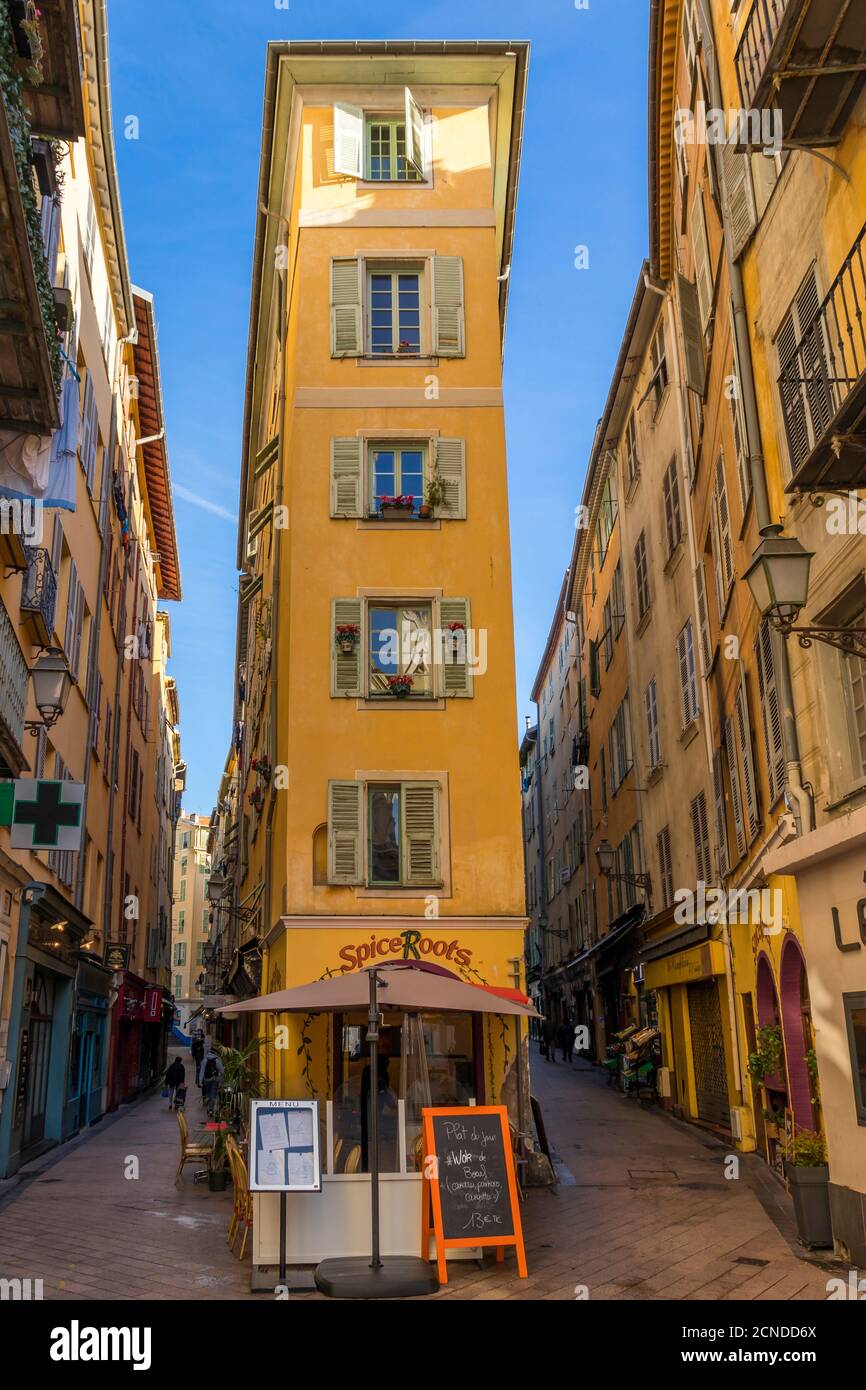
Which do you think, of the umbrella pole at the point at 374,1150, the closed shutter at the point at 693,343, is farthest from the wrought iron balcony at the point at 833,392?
the closed shutter at the point at 693,343

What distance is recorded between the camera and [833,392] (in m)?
10.6

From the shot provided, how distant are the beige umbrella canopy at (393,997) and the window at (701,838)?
9598 millimetres

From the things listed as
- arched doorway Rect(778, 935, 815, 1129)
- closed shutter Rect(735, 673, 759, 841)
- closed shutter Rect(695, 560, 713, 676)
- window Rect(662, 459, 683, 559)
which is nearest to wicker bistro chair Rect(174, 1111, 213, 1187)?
arched doorway Rect(778, 935, 815, 1129)

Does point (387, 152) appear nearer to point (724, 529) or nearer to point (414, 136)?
point (414, 136)

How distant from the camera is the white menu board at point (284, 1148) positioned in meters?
10.2

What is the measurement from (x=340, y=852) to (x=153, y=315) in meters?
20.1

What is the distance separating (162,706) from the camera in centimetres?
4834

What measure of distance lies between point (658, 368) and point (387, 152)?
287 inches

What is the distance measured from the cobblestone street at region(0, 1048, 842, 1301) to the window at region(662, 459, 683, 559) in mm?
10873

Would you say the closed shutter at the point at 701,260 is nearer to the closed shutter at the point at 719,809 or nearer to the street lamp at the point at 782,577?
the closed shutter at the point at 719,809

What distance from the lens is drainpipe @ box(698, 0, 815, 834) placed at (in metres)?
12.4

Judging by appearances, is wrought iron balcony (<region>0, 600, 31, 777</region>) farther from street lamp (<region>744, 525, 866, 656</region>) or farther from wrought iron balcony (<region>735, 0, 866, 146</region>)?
wrought iron balcony (<region>735, 0, 866, 146</region>)

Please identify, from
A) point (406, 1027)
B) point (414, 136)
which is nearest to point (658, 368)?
point (414, 136)
